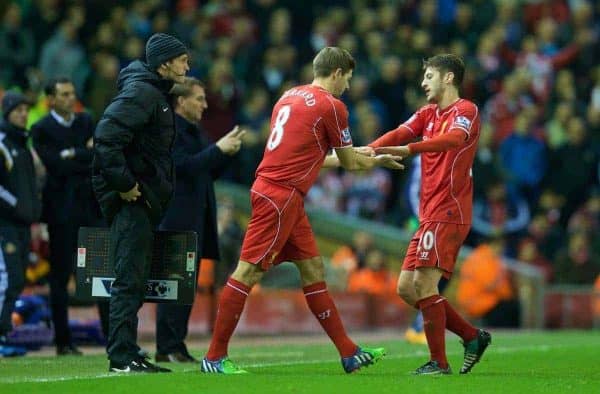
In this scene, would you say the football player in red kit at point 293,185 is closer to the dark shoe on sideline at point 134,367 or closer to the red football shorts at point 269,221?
the red football shorts at point 269,221

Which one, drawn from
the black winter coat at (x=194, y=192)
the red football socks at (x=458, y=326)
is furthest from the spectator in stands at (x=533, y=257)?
the red football socks at (x=458, y=326)

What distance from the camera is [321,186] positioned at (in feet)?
71.9

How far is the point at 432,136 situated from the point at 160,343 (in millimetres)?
3212

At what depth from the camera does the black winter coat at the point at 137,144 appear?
31.6 feet

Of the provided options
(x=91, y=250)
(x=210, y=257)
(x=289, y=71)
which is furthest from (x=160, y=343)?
(x=289, y=71)

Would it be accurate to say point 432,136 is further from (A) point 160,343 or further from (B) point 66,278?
(B) point 66,278

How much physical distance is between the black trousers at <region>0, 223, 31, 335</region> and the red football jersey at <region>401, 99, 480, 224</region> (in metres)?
3.94

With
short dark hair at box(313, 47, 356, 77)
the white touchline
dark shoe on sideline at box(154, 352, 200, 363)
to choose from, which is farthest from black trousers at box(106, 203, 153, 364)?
dark shoe on sideline at box(154, 352, 200, 363)

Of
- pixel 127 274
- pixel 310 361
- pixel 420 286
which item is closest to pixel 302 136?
pixel 420 286

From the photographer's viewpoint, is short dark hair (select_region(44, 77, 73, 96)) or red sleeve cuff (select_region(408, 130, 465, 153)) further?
short dark hair (select_region(44, 77, 73, 96))

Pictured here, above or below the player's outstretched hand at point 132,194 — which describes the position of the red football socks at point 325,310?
below

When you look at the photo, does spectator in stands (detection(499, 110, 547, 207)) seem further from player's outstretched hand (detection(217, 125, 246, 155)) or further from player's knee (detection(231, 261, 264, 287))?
player's knee (detection(231, 261, 264, 287))

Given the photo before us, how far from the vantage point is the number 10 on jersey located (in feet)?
32.8

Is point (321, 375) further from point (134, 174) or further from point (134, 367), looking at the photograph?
point (134, 174)
